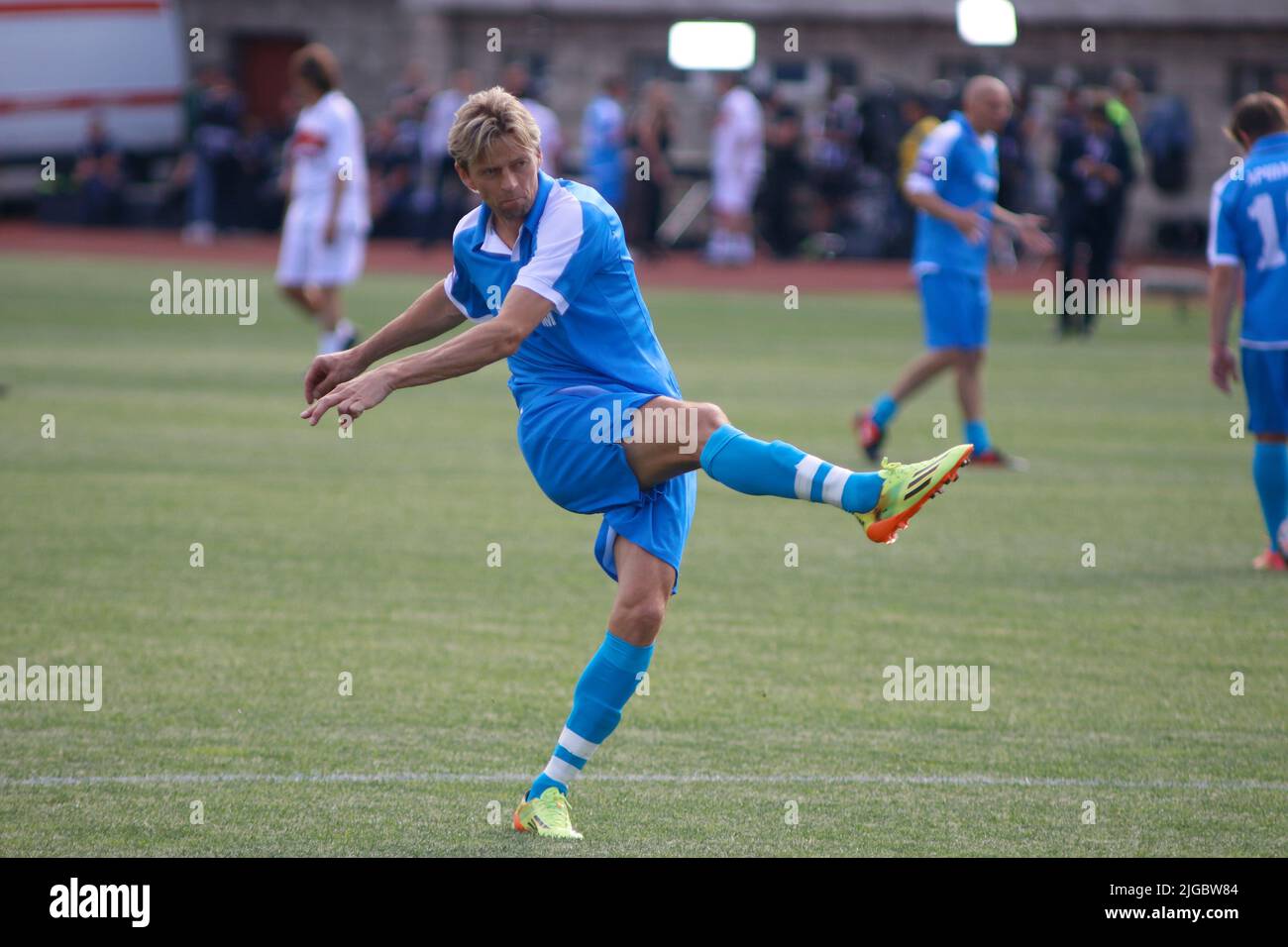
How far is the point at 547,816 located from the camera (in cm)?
511

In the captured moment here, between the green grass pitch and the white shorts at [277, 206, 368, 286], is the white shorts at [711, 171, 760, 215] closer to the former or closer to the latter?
the white shorts at [277, 206, 368, 286]

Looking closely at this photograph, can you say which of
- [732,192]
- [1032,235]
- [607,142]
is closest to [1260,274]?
[1032,235]

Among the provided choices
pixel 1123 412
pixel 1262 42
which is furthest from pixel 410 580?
pixel 1262 42

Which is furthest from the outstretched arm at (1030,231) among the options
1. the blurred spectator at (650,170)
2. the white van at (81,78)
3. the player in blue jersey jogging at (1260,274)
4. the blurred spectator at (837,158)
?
the white van at (81,78)

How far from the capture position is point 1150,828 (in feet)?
17.2

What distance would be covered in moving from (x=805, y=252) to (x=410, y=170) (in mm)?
7396

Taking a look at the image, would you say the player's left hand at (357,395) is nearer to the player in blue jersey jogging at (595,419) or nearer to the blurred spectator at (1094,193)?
the player in blue jersey jogging at (595,419)

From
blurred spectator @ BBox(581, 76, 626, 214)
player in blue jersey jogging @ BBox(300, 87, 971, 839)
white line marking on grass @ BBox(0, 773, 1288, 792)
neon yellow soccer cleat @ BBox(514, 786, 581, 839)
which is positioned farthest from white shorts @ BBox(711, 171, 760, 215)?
neon yellow soccer cleat @ BBox(514, 786, 581, 839)

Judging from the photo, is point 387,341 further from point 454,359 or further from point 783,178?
point 783,178

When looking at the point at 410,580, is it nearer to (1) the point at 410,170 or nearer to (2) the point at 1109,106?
(2) the point at 1109,106

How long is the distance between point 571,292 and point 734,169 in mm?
24964

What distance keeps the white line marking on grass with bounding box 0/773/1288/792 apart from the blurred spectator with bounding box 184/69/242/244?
1056 inches

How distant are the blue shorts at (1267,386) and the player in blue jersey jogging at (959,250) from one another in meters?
3.25

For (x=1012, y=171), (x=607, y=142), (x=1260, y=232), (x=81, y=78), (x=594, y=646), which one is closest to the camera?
(x=594, y=646)
